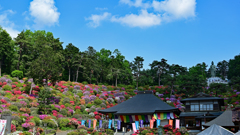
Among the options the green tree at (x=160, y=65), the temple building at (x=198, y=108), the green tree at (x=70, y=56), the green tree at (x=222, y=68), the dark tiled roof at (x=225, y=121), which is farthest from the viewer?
the green tree at (x=222, y=68)

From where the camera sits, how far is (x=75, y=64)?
55.8 meters

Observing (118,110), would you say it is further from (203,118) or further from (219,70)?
(219,70)

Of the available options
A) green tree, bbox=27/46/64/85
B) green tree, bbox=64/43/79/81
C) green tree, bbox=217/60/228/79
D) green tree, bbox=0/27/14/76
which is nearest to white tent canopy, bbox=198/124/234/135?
green tree, bbox=27/46/64/85

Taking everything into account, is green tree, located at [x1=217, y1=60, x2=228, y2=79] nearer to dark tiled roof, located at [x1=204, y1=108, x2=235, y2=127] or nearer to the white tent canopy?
dark tiled roof, located at [x1=204, y1=108, x2=235, y2=127]

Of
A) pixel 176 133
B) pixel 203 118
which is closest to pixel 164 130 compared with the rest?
pixel 176 133

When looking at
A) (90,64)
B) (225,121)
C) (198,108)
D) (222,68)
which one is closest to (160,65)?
(90,64)

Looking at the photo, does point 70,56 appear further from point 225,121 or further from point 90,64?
point 225,121

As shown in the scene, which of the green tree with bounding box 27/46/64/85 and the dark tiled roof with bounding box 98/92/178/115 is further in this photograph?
the green tree with bounding box 27/46/64/85

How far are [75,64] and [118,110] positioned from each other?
95.8 feet

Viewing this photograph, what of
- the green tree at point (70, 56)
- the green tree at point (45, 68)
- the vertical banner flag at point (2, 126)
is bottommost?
the vertical banner flag at point (2, 126)

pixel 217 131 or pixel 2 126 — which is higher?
pixel 217 131

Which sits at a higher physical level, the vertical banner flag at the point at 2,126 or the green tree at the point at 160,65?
the green tree at the point at 160,65

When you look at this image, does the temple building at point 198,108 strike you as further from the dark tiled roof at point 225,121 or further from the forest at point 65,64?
the forest at point 65,64

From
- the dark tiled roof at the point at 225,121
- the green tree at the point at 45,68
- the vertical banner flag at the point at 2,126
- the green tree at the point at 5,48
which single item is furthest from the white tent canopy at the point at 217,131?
the green tree at the point at 5,48
